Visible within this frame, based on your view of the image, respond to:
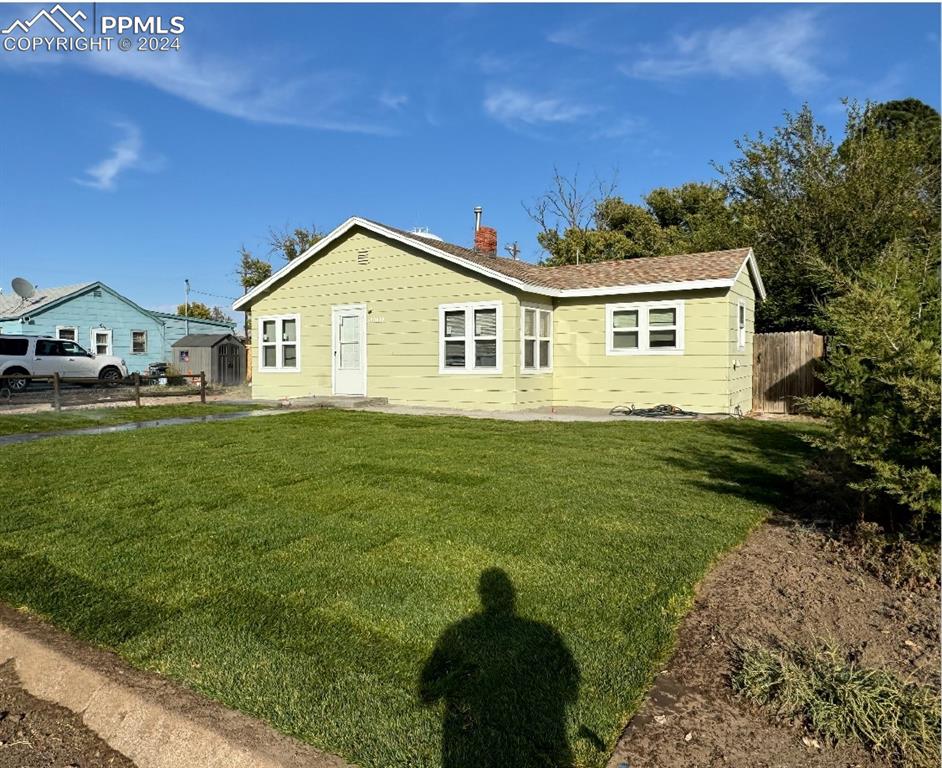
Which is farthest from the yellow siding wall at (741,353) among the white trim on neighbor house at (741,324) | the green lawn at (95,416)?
the green lawn at (95,416)

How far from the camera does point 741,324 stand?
1460cm

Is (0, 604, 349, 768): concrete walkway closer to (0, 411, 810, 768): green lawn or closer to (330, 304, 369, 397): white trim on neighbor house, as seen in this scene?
(0, 411, 810, 768): green lawn

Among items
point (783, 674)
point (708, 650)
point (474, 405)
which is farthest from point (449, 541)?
point (474, 405)

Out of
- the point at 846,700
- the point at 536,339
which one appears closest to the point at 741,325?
the point at 536,339

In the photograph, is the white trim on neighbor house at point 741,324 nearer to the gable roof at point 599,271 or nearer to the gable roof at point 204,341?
the gable roof at point 599,271

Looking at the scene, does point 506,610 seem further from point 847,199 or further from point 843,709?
point 847,199

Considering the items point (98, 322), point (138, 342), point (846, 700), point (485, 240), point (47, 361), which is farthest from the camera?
point (138, 342)

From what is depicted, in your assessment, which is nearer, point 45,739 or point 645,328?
point 45,739

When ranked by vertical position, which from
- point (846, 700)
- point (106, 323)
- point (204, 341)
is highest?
point (106, 323)

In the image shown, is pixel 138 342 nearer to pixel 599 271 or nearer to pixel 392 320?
pixel 392 320

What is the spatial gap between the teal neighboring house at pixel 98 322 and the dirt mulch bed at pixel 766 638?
30136 mm

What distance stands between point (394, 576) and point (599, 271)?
12.9 meters

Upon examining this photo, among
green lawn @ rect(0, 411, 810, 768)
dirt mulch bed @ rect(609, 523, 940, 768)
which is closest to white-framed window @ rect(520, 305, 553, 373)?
green lawn @ rect(0, 411, 810, 768)

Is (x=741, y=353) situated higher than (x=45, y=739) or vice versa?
(x=741, y=353)
